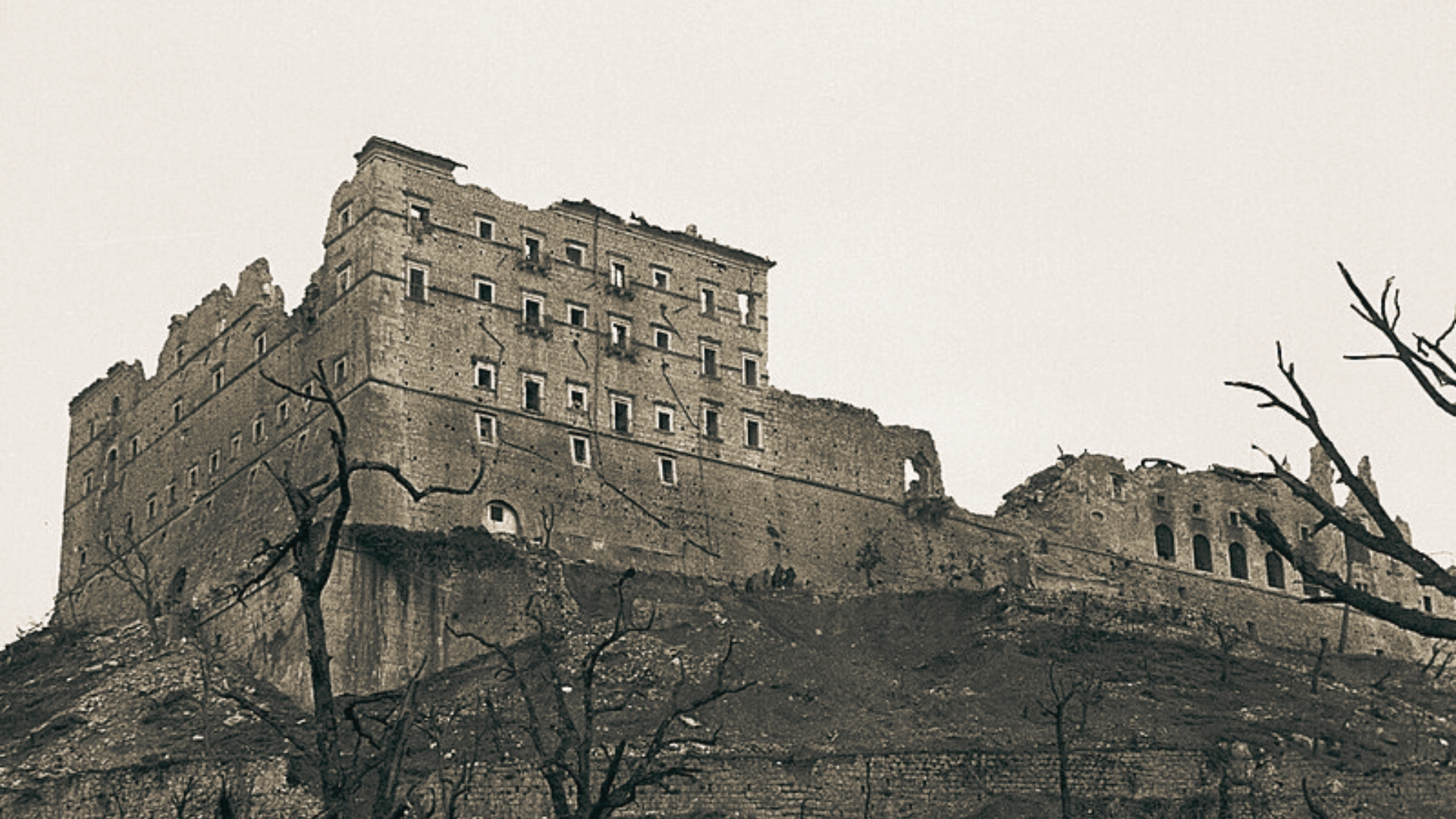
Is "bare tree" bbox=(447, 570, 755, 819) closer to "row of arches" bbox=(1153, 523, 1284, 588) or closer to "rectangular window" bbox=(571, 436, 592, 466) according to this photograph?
"rectangular window" bbox=(571, 436, 592, 466)

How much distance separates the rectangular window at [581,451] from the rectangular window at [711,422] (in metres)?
4.75

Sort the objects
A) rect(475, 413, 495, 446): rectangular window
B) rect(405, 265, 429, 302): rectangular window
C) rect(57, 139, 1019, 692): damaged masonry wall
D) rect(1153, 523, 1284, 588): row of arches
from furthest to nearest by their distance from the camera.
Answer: rect(1153, 523, 1284, 588): row of arches
rect(405, 265, 429, 302): rectangular window
rect(475, 413, 495, 446): rectangular window
rect(57, 139, 1019, 692): damaged masonry wall

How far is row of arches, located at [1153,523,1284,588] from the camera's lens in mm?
78500

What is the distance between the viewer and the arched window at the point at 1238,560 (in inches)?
3145

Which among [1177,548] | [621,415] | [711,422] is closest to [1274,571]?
[1177,548]

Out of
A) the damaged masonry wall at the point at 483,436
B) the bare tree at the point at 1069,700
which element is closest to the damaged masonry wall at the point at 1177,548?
the damaged masonry wall at the point at 483,436

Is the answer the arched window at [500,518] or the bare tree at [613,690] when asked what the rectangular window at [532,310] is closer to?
the arched window at [500,518]

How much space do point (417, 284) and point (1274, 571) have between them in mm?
34987

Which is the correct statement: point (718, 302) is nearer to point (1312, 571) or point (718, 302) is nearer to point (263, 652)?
point (263, 652)

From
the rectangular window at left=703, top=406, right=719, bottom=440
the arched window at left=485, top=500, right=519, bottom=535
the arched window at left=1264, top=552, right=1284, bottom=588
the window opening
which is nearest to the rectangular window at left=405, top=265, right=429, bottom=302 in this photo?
the window opening

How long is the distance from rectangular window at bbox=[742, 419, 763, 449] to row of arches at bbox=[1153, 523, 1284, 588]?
54.0 ft

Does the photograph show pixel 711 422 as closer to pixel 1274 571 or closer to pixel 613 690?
pixel 613 690

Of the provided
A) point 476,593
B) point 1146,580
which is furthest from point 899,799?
point 1146,580

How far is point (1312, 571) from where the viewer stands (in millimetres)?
11602
